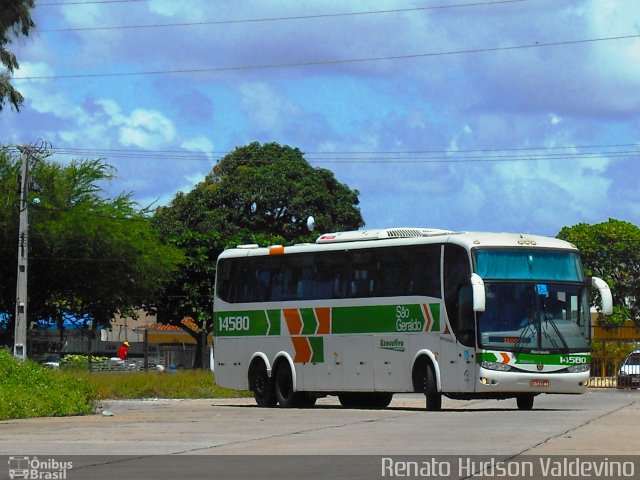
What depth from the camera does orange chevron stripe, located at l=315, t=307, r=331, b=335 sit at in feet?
104

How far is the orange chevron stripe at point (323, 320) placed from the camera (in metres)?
31.8

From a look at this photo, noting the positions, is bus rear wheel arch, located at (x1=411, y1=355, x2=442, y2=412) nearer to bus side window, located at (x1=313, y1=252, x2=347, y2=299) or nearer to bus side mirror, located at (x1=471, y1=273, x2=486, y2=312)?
bus side mirror, located at (x1=471, y1=273, x2=486, y2=312)

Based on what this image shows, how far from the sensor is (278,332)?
32875 millimetres

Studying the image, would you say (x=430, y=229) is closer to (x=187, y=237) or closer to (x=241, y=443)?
(x=241, y=443)

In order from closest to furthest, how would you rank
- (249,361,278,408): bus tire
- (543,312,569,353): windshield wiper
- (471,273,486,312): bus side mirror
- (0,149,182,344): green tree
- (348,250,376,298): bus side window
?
1. (471,273,486,312): bus side mirror
2. (543,312,569,353): windshield wiper
3. (348,250,376,298): bus side window
4. (249,361,278,408): bus tire
5. (0,149,182,344): green tree

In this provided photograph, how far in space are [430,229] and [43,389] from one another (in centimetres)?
883

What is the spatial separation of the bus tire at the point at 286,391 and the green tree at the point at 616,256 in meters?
58.0

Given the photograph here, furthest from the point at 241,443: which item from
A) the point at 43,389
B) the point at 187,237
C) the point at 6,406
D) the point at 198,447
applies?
the point at 187,237

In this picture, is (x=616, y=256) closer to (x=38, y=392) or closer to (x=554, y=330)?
(x=554, y=330)

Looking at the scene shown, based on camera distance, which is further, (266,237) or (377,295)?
(266,237)

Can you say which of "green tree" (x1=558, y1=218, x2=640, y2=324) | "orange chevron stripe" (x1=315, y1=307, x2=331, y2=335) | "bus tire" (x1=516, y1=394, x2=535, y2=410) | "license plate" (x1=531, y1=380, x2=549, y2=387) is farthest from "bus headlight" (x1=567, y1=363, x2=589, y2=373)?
"green tree" (x1=558, y1=218, x2=640, y2=324)

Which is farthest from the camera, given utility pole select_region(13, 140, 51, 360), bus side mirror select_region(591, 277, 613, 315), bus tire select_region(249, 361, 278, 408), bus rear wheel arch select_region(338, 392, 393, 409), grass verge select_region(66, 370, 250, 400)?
utility pole select_region(13, 140, 51, 360)
